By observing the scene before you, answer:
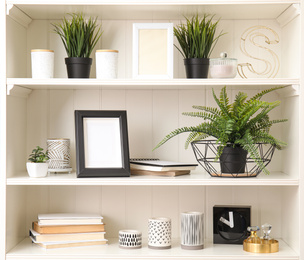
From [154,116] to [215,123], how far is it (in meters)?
0.39

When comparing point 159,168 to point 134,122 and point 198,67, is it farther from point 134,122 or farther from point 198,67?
point 198,67

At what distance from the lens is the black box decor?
225 cm

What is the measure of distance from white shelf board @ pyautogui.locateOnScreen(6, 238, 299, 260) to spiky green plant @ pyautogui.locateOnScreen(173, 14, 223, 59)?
833mm

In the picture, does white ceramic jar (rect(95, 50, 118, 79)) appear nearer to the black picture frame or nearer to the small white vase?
the black picture frame

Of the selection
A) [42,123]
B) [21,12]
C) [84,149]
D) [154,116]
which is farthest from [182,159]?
[21,12]

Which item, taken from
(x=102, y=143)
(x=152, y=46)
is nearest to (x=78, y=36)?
(x=152, y=46)

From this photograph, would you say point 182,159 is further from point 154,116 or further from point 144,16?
point 144,16

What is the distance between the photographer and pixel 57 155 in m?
2.26

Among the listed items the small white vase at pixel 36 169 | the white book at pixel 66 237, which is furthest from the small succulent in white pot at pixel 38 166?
the white book at pixel 66 237

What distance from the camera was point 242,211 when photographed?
2.26 m

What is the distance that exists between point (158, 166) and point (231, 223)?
431mm

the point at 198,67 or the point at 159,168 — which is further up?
the point at 198,67

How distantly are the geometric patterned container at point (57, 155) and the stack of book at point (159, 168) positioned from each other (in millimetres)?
302

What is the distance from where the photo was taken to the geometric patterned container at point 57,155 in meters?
2.25
